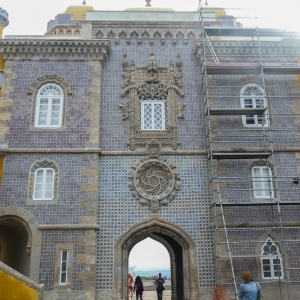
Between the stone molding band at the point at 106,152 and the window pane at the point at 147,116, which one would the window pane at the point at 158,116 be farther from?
the stone molding band at the point at 106,152

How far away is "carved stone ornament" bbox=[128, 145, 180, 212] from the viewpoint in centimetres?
1342

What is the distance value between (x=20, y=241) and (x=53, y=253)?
4773mm

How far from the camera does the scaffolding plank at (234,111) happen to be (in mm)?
13508

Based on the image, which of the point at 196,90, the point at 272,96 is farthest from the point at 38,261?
the point at 272,96

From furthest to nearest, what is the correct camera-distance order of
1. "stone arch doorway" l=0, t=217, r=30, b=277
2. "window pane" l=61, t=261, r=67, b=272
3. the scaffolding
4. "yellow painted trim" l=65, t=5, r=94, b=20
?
"yellow painted trim" l=65, t=5, r=94, b=20 → "stone arch doorway" l=0, t=217, r=30, b=277 → the scaffolding → "window pane" l=61, t=261, r=67, b=272

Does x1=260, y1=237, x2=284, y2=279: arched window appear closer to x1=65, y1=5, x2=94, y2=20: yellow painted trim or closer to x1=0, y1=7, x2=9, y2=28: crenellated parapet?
x1=0, y1=7, x2=9, y2=28: crenellated parapet

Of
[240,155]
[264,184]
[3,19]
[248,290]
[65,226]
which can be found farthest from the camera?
[3,19]

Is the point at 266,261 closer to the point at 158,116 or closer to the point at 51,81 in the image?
the point at 158,116

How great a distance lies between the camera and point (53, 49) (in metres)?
14.7

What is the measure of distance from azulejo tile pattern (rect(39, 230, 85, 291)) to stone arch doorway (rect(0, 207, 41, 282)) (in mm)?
176

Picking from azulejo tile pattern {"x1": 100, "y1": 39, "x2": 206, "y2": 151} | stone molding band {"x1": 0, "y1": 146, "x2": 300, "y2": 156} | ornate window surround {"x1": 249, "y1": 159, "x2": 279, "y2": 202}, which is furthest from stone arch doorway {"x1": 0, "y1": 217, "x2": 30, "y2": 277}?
ornate window surround {"x1": 249, "y1": 159, "x2": 279, "y2": 202}

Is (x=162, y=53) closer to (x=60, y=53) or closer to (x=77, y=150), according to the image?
(x=60, y=53)

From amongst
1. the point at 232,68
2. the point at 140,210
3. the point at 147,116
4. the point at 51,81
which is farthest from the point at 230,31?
the point at 140,210

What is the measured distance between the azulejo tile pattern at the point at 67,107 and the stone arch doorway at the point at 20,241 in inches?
93.4
